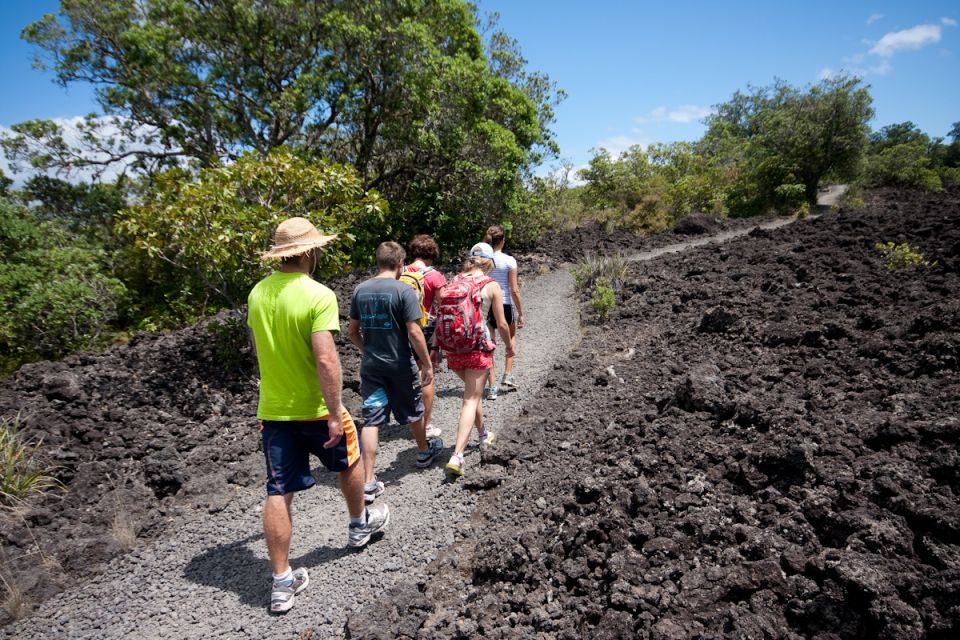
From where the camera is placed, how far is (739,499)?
2850mm

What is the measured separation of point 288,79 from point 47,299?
6.69 meters

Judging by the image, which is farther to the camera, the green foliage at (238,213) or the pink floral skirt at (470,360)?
the green foliage at (238,213)

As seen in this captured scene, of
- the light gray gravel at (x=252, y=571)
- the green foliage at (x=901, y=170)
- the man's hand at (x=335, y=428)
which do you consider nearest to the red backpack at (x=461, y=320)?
the light gray gravel at (x=252, y=571)

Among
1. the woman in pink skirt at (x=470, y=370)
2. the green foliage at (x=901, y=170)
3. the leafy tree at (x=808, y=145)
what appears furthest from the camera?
the green foliage at (x=901, y=170)

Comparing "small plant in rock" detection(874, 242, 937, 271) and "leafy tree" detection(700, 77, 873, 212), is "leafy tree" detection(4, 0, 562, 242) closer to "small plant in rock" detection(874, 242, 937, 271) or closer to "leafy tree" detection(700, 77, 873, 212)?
"small plant in rock" detection(874, 242, 937, 271)

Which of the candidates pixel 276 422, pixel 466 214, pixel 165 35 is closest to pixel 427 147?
pixel 466 214

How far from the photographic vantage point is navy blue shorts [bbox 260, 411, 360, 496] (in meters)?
2.83

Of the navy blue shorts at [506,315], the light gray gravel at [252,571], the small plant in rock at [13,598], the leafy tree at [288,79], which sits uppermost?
the leafy tree at [288,79]

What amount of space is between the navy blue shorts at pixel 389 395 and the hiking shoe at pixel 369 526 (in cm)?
61

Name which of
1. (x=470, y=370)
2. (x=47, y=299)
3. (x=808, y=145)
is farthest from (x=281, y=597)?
(x=808, y=145)

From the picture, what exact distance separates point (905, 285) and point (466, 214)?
10.0 metres

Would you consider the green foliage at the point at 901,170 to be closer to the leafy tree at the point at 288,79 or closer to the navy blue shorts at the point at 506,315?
the leafy tree at the point at 288,79

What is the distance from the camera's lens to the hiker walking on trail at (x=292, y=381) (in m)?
2.71

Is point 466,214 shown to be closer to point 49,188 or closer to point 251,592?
point 49,188
